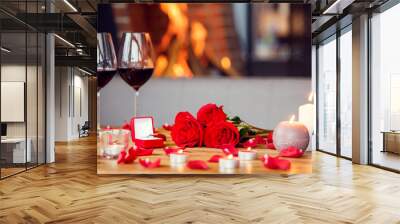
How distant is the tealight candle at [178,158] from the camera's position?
6.43 ft

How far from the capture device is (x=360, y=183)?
456 cm

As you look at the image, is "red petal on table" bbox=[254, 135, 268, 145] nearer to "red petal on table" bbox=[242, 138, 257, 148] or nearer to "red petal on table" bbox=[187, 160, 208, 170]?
"red petal on table" bbox=[242, 138, 257, 148]

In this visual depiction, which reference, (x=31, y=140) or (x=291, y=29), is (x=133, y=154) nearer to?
(x=291, y=29)

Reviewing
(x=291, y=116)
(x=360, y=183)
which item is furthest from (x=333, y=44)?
(x=291, y=116)

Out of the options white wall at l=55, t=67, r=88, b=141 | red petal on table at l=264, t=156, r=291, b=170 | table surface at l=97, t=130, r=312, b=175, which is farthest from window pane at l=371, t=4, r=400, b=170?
white wall at l=55, t=67, r=88, b=141

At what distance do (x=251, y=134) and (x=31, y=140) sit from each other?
4630 mm

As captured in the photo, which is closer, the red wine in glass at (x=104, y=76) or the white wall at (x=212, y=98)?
the red wine in glass at (x=104, y=76)

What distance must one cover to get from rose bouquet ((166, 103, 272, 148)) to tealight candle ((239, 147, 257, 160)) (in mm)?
41

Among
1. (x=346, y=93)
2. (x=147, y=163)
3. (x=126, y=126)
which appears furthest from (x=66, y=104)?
(x=147, y=163)

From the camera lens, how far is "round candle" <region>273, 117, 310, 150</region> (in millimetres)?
1993

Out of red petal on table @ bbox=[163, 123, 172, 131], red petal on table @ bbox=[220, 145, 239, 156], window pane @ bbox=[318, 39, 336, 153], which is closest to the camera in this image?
red petal on table @ bbox=[220, 145, 239, 156]

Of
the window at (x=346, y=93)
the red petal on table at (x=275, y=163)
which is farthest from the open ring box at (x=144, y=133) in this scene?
the window at (x=346, y=93)

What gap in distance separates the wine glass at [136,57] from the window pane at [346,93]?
562cm

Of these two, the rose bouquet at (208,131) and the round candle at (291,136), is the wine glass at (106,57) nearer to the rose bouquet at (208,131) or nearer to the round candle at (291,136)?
the rose bouquet at (208,131)
